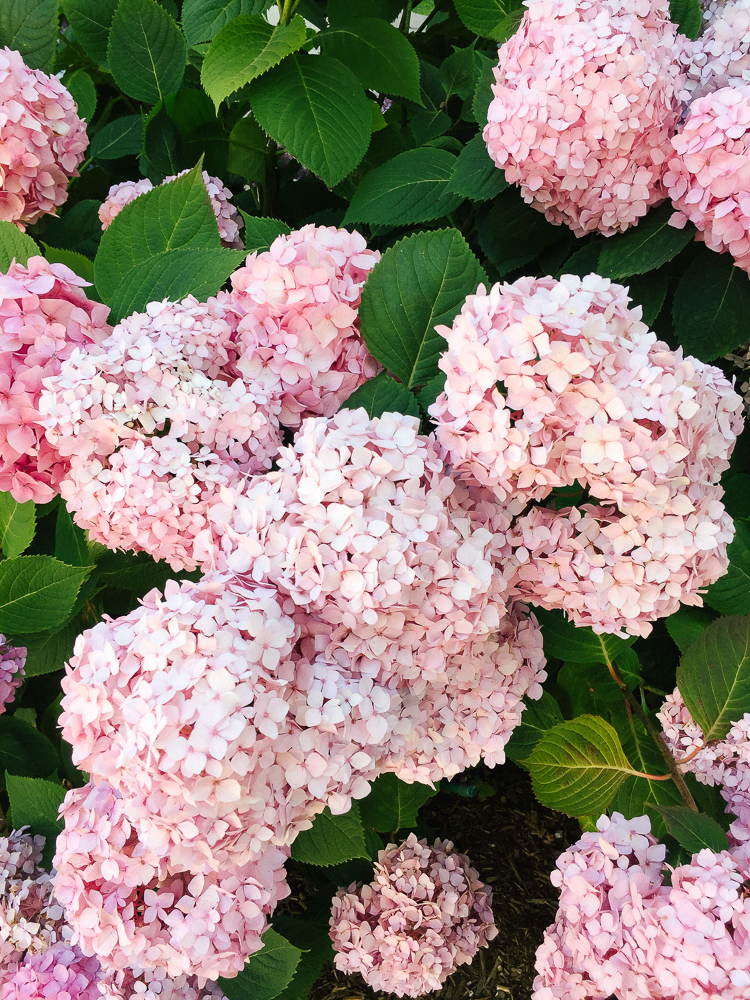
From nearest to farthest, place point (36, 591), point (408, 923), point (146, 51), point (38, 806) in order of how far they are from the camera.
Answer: point (36, 591) < point (38, 806) < point (408, 923) < point (146, 51)

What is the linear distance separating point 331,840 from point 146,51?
53.7 inches

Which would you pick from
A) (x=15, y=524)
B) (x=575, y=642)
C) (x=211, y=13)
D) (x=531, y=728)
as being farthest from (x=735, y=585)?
(x=211, y=13)

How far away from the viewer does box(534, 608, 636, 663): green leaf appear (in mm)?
1085

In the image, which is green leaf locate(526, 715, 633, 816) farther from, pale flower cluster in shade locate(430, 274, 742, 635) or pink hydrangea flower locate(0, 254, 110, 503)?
pink hydrangea flower locate(0, 254, 110, 503)

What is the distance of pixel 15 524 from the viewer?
98 cm

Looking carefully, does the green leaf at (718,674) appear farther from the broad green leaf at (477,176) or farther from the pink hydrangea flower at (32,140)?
the pink hydrangea flower at (32,140)

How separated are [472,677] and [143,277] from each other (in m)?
0.54

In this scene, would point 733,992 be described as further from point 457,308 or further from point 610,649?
point 457,308

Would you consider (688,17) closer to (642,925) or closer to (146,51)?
(146,51)

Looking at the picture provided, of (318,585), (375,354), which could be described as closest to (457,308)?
(375,354)

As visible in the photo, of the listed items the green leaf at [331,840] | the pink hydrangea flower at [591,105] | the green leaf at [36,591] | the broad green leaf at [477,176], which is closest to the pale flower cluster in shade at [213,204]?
the broad green leaf at [477,176]

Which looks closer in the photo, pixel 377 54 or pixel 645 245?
pixel 645 245

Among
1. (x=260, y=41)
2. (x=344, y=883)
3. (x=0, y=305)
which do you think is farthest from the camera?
(x=344, y=883)

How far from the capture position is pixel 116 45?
139cm
